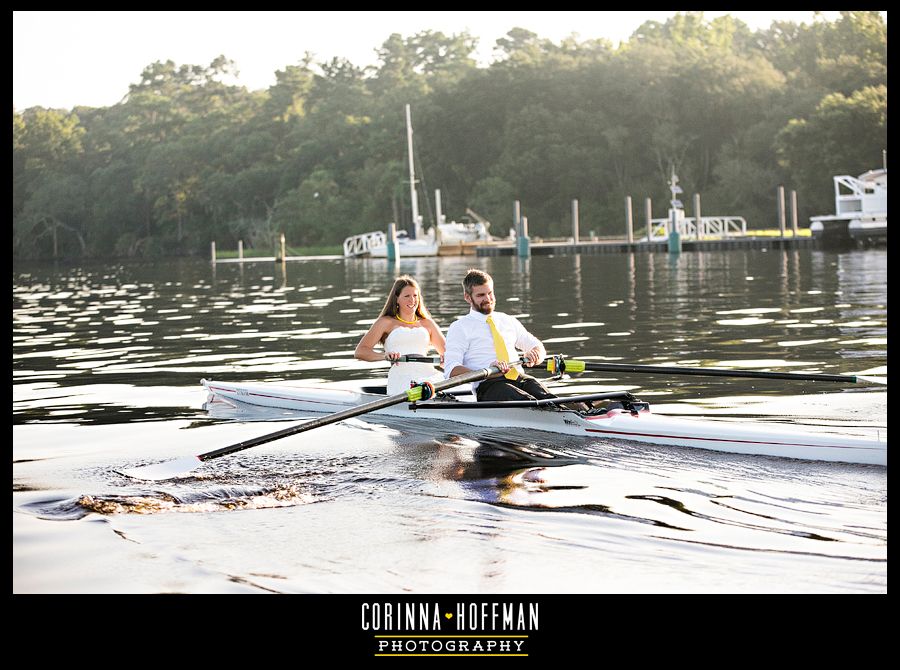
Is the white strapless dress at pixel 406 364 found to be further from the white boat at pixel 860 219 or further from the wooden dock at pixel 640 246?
the wooden dock at pixel 640 246

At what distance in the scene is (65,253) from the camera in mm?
91938

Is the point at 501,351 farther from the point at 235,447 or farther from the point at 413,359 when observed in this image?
the point at 235,447

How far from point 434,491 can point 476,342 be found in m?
1.94

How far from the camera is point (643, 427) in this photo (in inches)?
339

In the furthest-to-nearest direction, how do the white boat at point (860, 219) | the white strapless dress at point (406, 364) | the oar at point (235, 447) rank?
the white boat at point (860, 219) → the white strapless dress at point (406, 364) → the oar at point (235, 447)

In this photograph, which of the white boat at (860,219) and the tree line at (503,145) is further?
the tree line at (503,145)

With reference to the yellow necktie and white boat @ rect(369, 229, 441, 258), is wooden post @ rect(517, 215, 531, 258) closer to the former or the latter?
white boat @ rect(369, 229, 441, 258)

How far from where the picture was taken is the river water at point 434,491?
6.02m

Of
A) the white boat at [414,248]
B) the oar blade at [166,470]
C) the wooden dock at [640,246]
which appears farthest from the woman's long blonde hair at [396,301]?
the white boat at [414,248]

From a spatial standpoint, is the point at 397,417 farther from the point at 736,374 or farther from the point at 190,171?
the point at 190,171

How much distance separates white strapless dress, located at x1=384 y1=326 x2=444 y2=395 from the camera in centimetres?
1016

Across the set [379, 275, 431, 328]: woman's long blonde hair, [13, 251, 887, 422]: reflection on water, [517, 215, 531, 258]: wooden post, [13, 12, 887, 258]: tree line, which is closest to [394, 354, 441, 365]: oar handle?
[379, 275, 431, 328]: woman's long blonde hair

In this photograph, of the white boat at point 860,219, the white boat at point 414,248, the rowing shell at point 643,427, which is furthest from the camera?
the white boat at point 414,248
